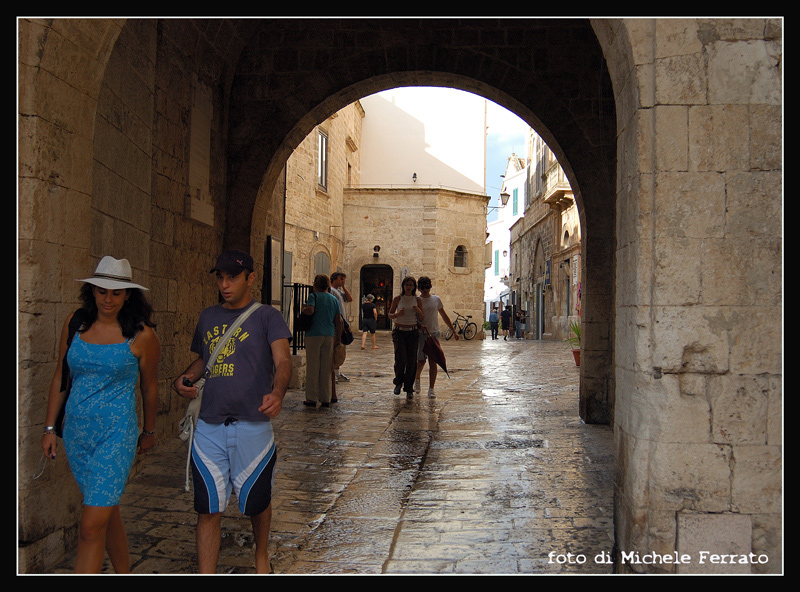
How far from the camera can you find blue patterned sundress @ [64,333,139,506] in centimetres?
265

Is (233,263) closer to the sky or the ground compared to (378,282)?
closer to the ground

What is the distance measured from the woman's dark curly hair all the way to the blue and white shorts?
19.5 inches

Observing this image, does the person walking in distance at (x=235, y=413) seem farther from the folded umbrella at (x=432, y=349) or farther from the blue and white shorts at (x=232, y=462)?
the folded umbrella at (x=432, y=349)

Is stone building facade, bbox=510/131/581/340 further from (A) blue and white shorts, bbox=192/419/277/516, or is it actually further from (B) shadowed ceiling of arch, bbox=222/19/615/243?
(A) blue and white shorts, bbox=192/419/277/516

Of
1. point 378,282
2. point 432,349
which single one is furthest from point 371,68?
point 378,282

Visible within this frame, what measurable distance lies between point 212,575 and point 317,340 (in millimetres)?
4808

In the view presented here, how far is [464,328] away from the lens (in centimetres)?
2470

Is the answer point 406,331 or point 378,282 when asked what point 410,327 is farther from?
point 378,282

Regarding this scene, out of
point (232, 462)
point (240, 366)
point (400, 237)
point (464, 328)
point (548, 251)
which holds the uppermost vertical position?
point (400, 237)

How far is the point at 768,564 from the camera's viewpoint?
9.04 ft

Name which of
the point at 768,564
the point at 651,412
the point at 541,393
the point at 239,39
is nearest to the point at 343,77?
the point at 239,39

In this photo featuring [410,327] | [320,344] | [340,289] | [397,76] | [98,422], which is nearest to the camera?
[98,422]

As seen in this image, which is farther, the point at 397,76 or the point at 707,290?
the point at 397,76

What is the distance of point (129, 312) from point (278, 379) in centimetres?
74
